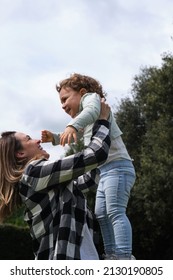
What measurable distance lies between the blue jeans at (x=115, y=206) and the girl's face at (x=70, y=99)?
0.45 meters

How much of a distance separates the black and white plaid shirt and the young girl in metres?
0.66

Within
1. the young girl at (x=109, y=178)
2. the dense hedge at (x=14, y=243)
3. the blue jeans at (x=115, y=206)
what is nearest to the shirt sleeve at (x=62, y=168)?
the young girl at (x=109, y=178)

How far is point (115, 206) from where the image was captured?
12.1 ft

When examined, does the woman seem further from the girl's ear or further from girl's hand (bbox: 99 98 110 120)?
the girl's ear

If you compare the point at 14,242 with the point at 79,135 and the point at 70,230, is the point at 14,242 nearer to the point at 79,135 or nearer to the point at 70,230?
the point at 79,135

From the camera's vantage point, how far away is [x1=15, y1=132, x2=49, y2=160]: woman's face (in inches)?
117

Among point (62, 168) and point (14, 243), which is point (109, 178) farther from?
point (14, 243)

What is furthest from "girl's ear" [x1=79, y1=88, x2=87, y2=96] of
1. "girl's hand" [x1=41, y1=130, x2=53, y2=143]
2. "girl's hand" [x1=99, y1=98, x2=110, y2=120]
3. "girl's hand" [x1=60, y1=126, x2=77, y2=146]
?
"girl's hand" [x1=60, y1=126, x2=77, y2=146]

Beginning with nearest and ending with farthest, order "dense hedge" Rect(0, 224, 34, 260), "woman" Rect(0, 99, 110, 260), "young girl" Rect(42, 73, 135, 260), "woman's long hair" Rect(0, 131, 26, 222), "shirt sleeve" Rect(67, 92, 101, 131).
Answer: "woman" Rect(0, 99, 110, 260)
"woman's long hair" Rect(0, 131, 26, 222)
"shirt sleeve" Rect(67, 92, 101, 131)
"young girl" Rect(42, 73, 135, 260)
"dense hedge" Rect(0, 224, 34, 260)

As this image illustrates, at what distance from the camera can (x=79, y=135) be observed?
3896mm

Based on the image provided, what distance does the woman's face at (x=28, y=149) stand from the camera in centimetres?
298

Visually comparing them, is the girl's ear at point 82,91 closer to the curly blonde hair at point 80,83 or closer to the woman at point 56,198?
the curly blonde hair at point 80,83

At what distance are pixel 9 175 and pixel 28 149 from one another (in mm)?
186
